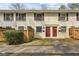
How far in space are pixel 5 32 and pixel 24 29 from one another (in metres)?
0.39

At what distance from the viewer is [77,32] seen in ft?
374

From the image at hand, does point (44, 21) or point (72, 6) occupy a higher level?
point (72, 6)

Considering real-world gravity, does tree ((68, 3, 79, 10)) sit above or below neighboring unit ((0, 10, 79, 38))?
above

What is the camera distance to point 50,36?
114 metres

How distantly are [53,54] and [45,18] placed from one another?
0.76 meters

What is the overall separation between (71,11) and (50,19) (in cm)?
45

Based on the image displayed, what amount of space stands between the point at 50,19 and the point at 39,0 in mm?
457

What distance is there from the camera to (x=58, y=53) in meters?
114

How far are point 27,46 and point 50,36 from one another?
507mm

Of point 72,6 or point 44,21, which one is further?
point 44,21

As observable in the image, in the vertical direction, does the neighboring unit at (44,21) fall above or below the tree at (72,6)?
below

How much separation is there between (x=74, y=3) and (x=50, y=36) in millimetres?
827

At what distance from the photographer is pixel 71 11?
114m

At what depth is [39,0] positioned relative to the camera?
374ft
